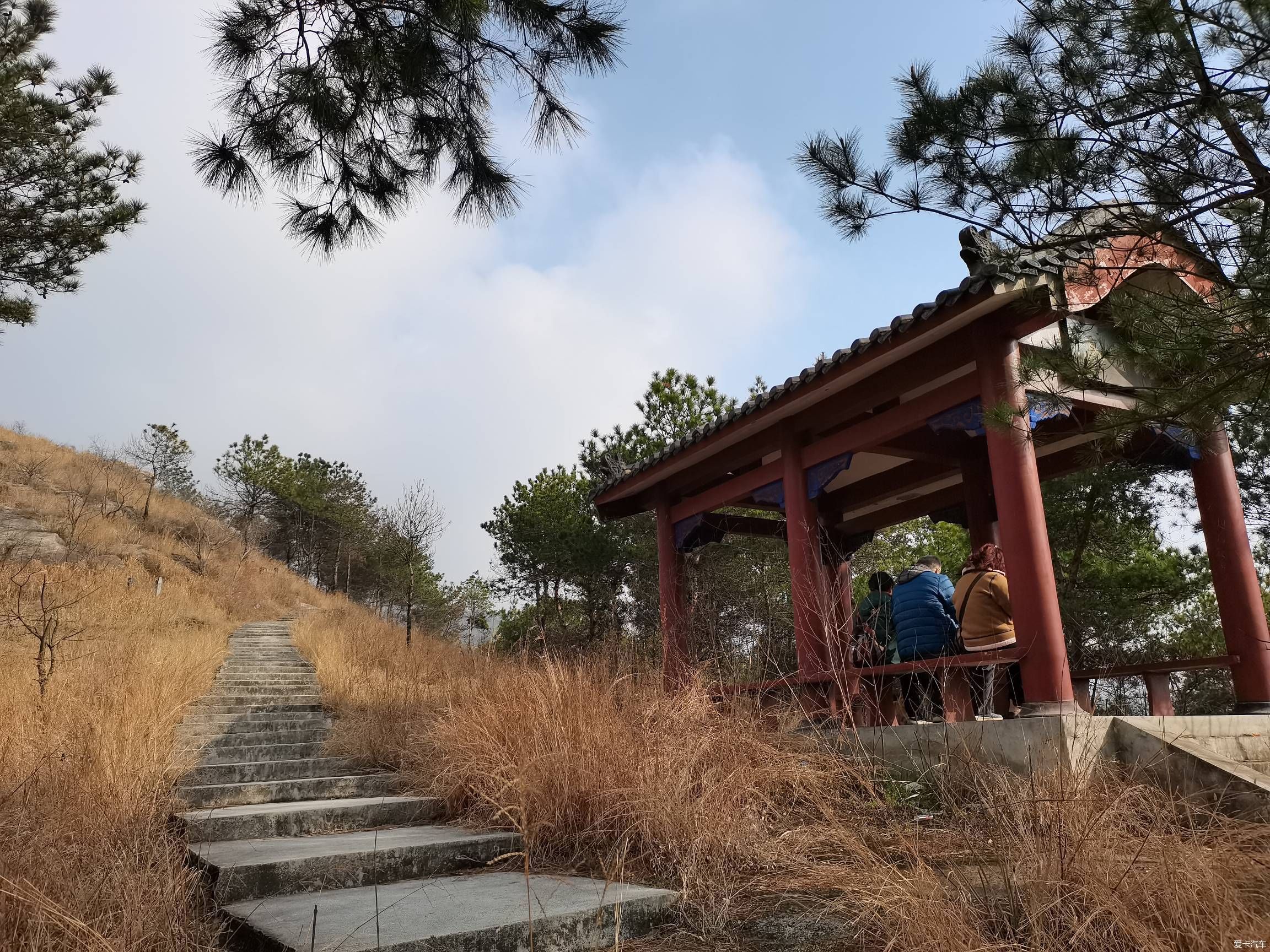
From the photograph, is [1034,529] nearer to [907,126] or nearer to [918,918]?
[907,126]

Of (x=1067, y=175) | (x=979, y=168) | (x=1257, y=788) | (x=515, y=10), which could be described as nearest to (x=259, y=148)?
(x=515, y=10)

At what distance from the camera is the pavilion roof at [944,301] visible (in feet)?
13.4

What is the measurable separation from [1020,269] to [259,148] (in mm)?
4118

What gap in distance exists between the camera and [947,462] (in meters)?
7.34

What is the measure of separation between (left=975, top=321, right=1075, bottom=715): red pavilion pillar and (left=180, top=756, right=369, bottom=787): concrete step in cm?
476

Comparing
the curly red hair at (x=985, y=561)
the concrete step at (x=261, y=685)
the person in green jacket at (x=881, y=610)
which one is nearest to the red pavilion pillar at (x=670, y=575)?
the person in green jacket at (x=881, y=610)

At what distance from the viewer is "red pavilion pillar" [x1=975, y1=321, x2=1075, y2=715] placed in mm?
4703

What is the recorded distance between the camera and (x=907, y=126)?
3730 mm

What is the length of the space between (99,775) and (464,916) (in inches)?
100

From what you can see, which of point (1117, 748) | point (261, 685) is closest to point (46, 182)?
point (261, 685)

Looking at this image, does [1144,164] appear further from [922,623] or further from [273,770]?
[273,770]

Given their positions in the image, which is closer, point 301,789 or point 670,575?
point 301,789

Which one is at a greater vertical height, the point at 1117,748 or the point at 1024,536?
the point at 1024,536

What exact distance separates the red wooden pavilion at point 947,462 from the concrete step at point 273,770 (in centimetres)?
266
